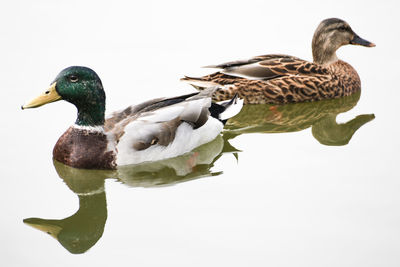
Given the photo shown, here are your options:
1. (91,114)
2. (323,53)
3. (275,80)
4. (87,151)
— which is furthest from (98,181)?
(323,53)

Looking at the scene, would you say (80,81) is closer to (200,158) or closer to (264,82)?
(200,158)

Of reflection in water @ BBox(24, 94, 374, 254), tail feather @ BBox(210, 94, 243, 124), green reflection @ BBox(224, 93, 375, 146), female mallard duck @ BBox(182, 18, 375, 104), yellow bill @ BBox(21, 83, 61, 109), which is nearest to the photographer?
reflection in water @ BBox(24, 94, 374, 254)

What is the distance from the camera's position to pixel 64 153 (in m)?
9.02

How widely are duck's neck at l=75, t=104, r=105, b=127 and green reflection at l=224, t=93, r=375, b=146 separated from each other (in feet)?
7.11

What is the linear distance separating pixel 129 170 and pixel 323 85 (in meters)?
4.14

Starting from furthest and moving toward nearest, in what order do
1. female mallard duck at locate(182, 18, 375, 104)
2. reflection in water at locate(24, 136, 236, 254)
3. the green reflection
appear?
1. female mallard duck at locate(182, 18, 375, 104)
2. the green reflection
3. reflection in water at locate(24, 136, 236, 254)

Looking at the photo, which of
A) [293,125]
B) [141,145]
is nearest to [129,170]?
[141,145]

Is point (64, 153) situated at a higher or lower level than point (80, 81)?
lower

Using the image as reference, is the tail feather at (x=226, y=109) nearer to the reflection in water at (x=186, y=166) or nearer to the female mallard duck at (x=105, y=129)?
the reflection in water at (x=186, y=166)

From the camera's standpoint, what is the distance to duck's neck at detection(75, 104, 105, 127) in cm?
895

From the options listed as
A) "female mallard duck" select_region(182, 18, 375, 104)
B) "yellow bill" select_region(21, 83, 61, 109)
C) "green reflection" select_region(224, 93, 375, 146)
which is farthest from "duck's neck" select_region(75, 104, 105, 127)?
"female mallard duck" select_region(182, 18, 375, 104)

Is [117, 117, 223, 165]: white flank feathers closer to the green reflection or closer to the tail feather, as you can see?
the tail feather

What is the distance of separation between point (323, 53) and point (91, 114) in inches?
190

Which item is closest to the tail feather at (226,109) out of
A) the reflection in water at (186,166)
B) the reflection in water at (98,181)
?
the reflection in water at (186,166)
